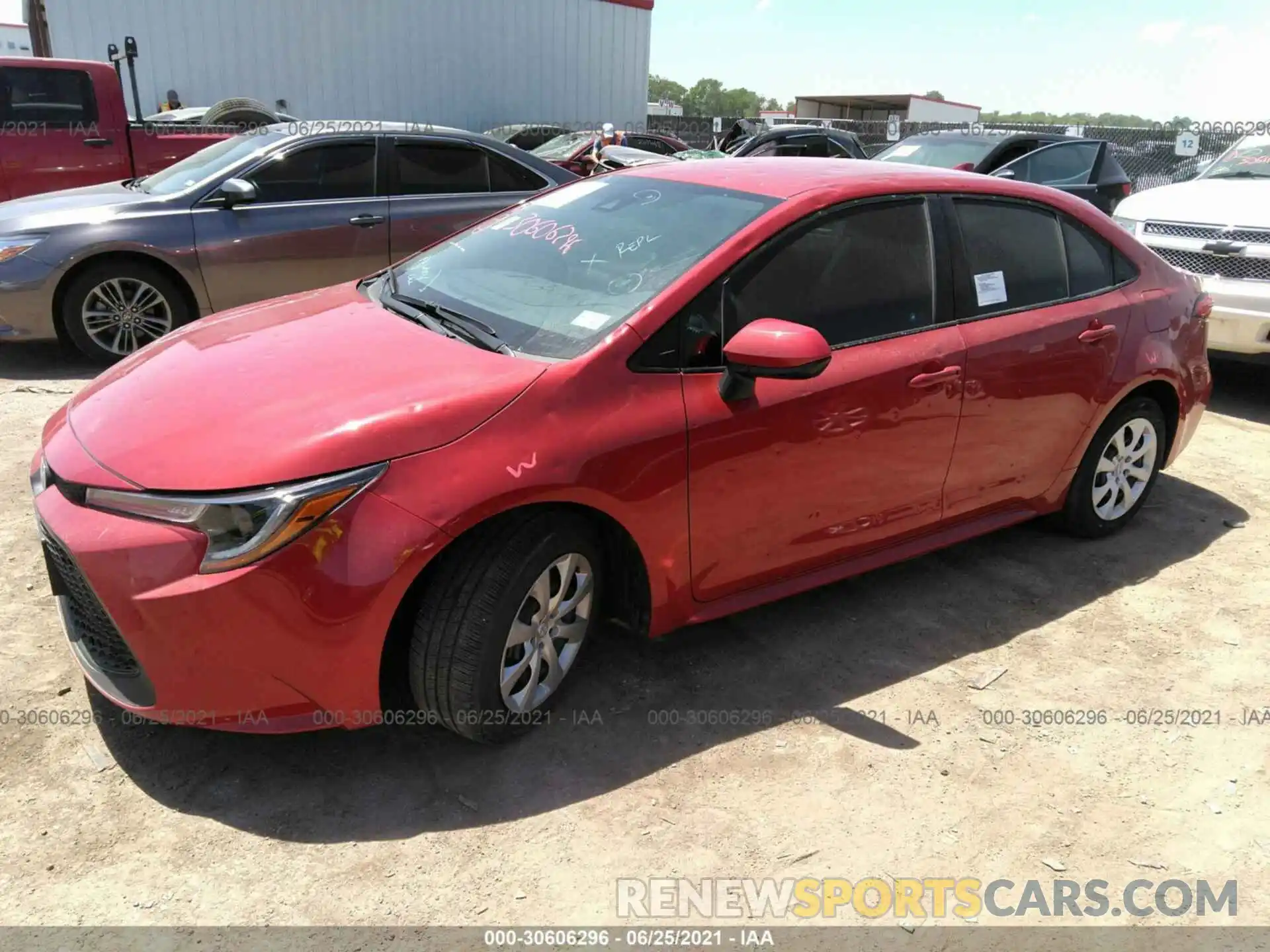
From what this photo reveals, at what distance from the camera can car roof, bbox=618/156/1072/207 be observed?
332 centimetres

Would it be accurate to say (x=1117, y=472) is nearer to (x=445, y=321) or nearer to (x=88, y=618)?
(x=445, y=321)

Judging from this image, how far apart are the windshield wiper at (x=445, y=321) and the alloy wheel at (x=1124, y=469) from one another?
2792mm

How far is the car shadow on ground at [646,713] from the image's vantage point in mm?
2600

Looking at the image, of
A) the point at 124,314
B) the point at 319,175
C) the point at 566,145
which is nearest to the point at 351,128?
the point at 319,175

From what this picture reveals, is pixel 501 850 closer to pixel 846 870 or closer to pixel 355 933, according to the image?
pixel 355 933

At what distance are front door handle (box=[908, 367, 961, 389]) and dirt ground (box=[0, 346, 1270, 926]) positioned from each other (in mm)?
929

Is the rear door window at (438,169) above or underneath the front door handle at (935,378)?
above

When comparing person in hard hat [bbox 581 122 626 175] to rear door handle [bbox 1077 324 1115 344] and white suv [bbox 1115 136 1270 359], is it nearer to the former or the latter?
white suv [bbox 1115 136 1270 359]

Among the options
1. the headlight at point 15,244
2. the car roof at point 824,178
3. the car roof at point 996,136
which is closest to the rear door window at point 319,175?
the headlight at point 15,244

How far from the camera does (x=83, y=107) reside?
857 cm

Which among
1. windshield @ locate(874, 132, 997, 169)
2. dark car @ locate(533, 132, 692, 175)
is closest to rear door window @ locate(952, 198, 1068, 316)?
windshield @ locate(874, 132, 997, 169)

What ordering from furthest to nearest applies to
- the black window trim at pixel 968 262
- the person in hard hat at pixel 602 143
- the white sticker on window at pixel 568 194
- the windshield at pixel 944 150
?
the person in hard hat at pixel 602 143, the windshield at pixel 944 150, the white sticker on window at pixel 568 194, the black window trim at pixel 968 262

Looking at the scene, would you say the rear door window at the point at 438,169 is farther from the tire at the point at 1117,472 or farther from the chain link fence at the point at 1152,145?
the chain link fence at the point at 1152,145

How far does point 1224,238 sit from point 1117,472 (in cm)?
320
